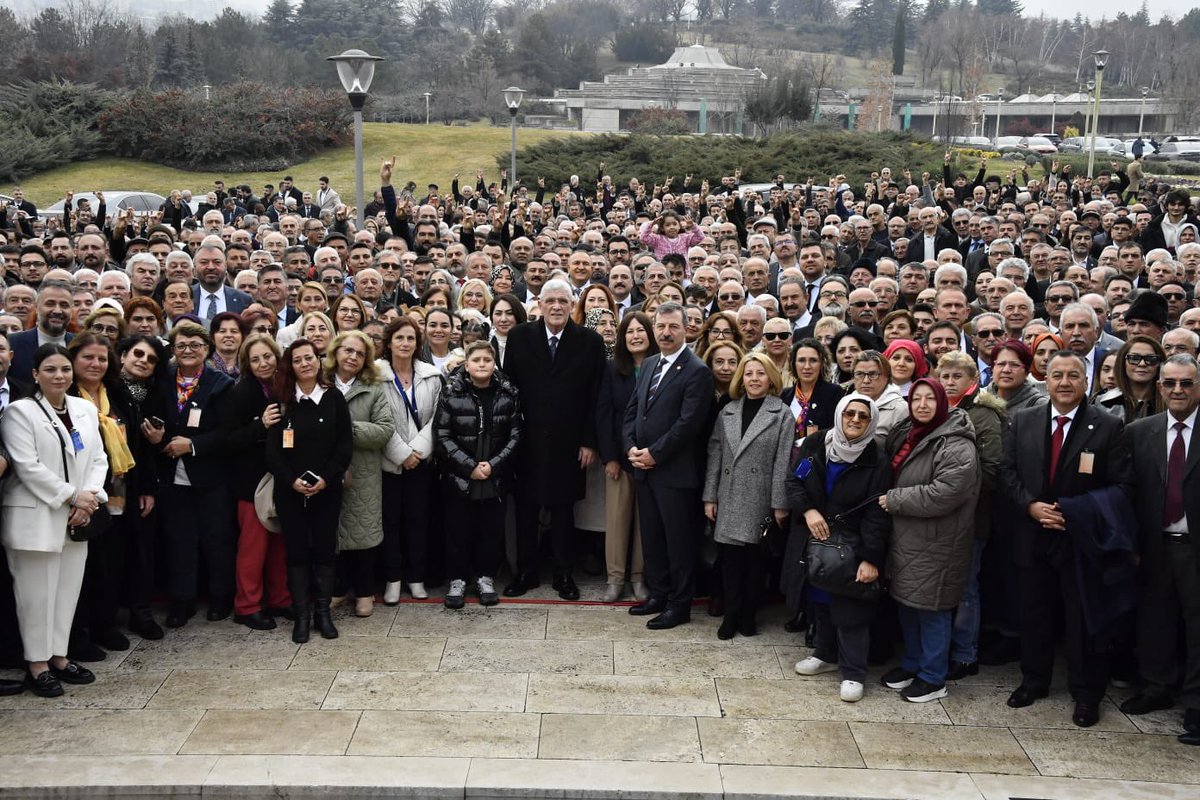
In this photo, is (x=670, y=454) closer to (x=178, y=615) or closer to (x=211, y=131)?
(x=178, y=615)

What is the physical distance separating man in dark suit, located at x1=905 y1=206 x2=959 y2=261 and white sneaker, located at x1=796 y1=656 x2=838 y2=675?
793cm

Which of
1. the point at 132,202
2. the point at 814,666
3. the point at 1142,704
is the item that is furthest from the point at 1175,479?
the point at 132,202

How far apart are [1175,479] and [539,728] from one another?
12.8ft

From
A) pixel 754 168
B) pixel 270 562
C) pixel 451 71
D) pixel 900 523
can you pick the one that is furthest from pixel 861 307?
pixel 451 71

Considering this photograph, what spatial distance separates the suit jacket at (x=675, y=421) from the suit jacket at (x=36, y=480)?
3681 mm

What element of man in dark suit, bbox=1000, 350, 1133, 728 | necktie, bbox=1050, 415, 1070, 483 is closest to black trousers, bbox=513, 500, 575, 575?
man in dark suit, bbox=1000, 350, 1133, 728

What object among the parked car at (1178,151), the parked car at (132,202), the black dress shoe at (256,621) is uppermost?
the parked car at (1178,151)

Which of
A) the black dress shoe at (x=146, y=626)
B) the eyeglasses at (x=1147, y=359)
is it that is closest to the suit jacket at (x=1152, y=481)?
the eyeglasses at (x=1147, y=359)

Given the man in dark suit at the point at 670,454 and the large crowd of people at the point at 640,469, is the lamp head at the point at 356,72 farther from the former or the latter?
the man in dark suit at the point at 670,454

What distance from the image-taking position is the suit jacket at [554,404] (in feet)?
26.6

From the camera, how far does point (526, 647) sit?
7.32m

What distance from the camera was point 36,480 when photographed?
6.41 meters

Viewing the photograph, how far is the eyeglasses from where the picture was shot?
6.81 metres

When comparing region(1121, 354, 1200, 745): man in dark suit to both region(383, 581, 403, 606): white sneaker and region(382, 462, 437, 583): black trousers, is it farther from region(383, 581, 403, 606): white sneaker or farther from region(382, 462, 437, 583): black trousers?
region(383, 581, 403, 606): white sneaker
